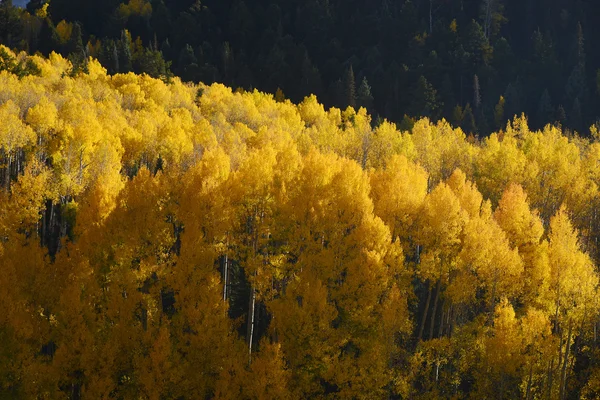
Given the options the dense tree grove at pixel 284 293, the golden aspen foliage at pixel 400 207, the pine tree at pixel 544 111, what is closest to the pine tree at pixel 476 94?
the pine tree at pixel 544 111

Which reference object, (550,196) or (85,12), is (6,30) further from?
(550,196)

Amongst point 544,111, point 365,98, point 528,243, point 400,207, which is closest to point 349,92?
point 365,98

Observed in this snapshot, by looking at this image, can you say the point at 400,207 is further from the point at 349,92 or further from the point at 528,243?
the point at 349,92

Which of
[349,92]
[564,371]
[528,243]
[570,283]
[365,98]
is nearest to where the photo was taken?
[564,371]

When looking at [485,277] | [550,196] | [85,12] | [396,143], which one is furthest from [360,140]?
[85,12]

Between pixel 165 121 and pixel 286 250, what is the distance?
Result: 36255mm

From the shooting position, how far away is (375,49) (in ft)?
463

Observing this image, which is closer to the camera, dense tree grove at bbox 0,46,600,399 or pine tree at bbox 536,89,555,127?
dense tree grove at bbox 0,46,600,399

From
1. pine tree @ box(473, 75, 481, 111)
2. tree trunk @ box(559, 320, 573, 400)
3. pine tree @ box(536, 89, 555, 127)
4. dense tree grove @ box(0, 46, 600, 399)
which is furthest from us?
pine tree @ box(473, 75, 481, 111)

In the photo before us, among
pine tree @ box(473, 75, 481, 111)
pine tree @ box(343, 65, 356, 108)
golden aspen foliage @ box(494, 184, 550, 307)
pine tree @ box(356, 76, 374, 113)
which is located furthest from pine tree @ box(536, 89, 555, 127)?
golden aspen foliage @ box(494, 184, 550, 307)

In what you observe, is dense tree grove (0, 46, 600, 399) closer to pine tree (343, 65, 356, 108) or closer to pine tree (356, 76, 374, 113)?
pine tree (343, 65, 356, 108)

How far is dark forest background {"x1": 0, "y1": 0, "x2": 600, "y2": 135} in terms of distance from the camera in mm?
108500

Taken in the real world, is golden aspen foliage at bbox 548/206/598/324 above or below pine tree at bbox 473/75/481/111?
below

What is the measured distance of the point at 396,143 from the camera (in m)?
67.4
